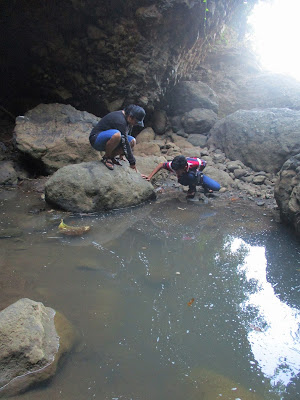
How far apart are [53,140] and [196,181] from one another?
8.15ft

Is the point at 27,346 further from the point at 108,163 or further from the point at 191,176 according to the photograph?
the point at 191,176

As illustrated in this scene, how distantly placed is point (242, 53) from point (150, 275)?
32.9 feet

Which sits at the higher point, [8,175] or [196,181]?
[196,181]

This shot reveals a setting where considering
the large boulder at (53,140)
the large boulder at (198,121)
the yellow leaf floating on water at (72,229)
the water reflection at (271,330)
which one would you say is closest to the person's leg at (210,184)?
the large boulder at (53,140)

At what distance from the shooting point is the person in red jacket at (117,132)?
4.16 metres

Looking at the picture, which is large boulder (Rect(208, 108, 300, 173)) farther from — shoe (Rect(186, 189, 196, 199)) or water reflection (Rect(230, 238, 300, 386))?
water reflection (Rect(230, 238, 300, 386))

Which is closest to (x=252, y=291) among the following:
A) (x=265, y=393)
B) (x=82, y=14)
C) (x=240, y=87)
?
(x=265, y=393)

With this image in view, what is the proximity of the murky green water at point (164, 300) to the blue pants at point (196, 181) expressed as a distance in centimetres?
121

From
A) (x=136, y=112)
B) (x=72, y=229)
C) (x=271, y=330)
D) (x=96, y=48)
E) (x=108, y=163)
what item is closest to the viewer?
(x=271, y=330)

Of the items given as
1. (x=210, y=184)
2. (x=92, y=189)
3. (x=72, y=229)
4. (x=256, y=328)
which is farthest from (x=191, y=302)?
(x=210, y=184)

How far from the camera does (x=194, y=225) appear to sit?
3744mm

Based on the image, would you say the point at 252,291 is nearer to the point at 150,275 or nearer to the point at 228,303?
the point at 228,303

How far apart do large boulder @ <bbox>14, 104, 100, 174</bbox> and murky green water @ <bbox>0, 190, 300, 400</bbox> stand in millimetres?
1599

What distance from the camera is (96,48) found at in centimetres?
605
